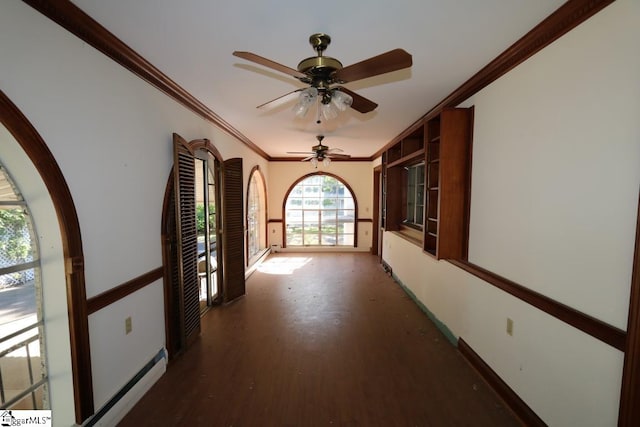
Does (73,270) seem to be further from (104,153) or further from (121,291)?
(104,153)

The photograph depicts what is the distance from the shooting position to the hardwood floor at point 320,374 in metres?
2.00

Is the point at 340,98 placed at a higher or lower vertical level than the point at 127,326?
higher

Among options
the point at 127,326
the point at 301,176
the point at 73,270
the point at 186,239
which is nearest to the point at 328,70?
the point at 73,270

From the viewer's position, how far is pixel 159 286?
254 cm

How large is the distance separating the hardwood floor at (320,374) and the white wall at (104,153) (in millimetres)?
485

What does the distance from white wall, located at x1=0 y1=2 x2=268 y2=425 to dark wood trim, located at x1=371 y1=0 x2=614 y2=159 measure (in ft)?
8.80

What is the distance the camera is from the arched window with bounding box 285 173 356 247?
7742 millimetres

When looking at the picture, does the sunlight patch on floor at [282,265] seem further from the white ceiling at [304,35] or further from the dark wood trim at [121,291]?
the white ceiling at [304,35]

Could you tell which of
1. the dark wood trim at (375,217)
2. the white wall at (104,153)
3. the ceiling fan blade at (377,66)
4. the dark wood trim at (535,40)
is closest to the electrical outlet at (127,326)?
the white wall at (104,153)

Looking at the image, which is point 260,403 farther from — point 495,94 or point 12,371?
point 495,94

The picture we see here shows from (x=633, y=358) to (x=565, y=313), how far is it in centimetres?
37

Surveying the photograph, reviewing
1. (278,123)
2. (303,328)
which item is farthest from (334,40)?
(303,328)

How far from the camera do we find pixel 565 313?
5.27 ft

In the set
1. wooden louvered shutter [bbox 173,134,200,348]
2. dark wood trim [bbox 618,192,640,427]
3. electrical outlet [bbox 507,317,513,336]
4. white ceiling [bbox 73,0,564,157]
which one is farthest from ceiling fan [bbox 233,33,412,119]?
electrical outlet [bbox 507,317,513,336]
